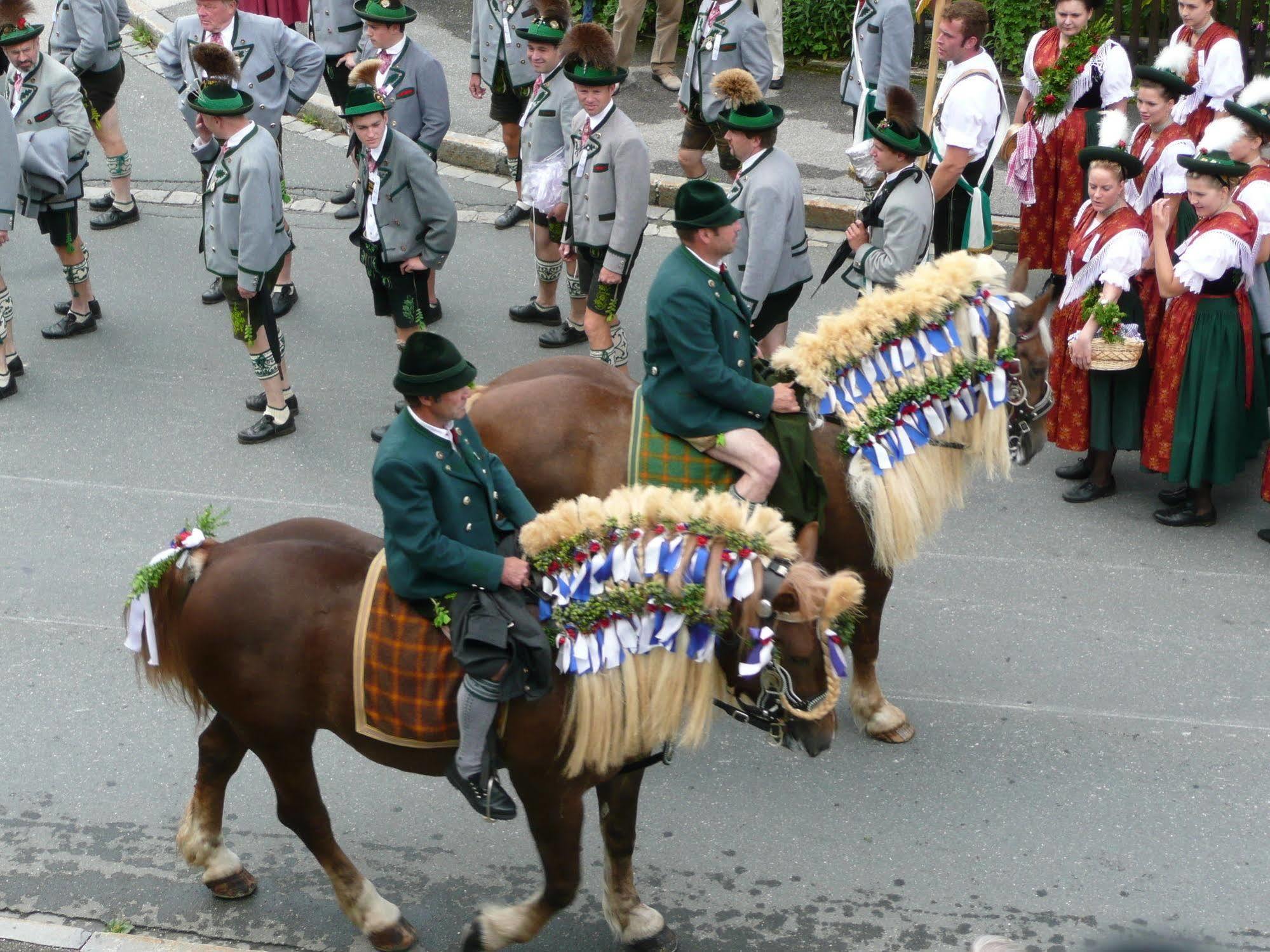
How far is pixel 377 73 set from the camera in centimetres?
984

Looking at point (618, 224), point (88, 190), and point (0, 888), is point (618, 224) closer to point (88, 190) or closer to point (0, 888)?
point (0, 888)

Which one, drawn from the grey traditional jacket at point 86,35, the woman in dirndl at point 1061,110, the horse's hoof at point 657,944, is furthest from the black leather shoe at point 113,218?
the horse's hoof at point 657,944

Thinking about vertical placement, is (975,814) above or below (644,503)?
below

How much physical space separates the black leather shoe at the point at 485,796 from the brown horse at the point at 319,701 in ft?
0.22

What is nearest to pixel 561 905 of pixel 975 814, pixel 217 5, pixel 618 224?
pixel 975 814

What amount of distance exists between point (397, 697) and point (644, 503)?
1.07m

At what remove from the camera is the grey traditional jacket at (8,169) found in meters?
8.98

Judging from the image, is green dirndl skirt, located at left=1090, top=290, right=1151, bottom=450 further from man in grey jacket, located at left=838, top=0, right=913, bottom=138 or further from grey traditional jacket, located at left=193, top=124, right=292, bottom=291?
grey traditional jacket, located at left=193, top=124, right=292, bottom=291

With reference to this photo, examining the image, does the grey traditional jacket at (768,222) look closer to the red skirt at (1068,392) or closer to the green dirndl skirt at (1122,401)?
the red skirt at (1068,392)

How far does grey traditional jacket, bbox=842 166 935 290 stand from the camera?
24.4ft

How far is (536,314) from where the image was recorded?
10234 millimetres

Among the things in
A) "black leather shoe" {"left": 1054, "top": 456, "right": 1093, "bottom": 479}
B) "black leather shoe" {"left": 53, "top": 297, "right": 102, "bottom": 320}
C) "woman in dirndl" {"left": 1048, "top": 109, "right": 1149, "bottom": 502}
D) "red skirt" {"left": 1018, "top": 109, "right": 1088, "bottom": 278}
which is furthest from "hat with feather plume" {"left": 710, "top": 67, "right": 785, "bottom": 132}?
"black leather shoe" {"left": 53, "top": 297, "right": 102, "bottom": 320}

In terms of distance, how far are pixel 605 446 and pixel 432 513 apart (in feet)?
5.41

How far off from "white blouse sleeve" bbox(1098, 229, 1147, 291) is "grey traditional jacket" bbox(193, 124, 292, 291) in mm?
4804
